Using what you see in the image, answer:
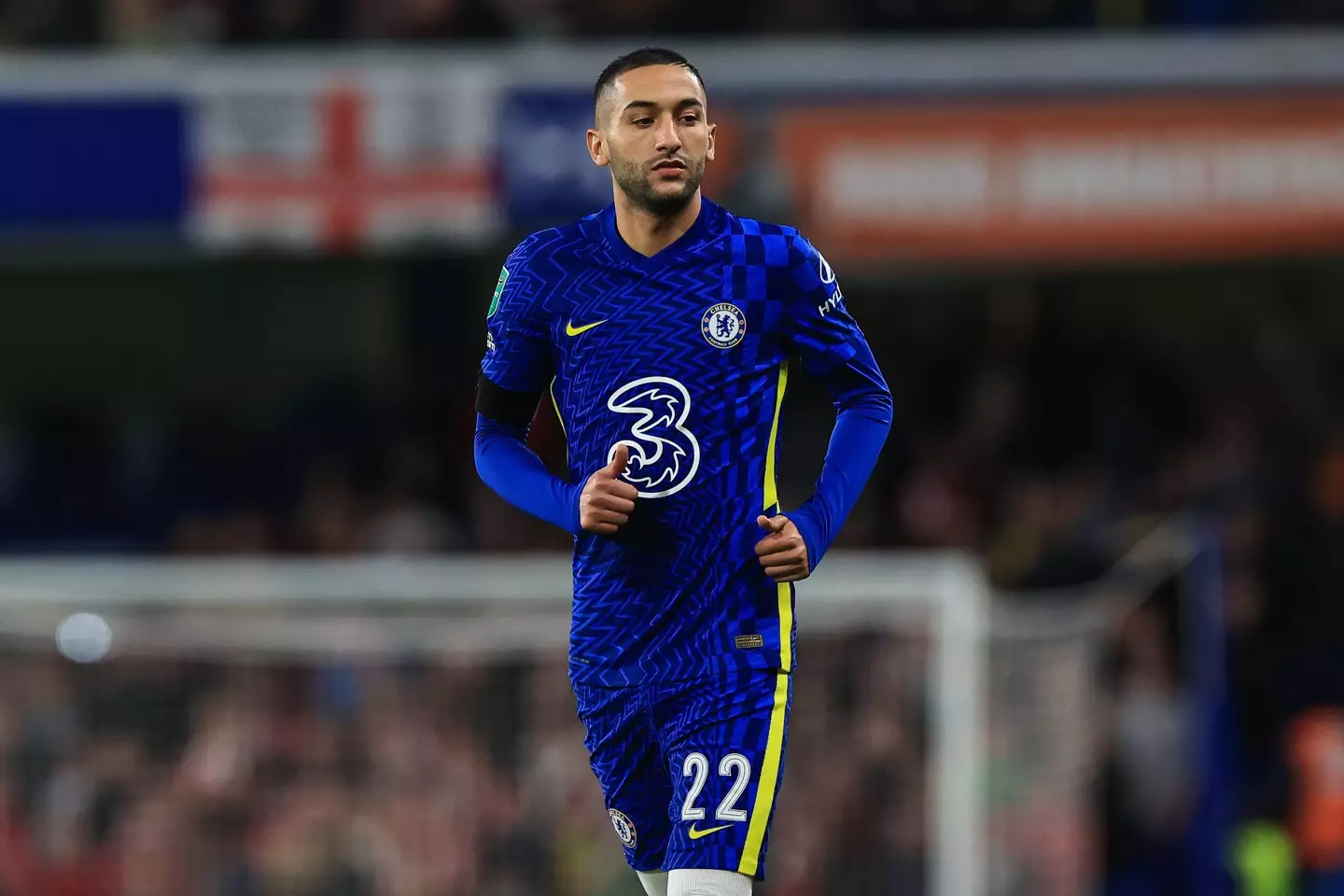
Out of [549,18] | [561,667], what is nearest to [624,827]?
[561,667]

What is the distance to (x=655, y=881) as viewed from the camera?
4738mm

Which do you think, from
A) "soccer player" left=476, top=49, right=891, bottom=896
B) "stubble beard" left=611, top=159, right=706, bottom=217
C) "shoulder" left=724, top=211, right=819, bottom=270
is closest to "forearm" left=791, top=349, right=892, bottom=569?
"soccer player" left=476, top=49, right=891, bottom=896

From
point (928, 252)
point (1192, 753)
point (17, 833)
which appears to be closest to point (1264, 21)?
point (928, 252)

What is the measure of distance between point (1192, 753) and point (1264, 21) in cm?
449

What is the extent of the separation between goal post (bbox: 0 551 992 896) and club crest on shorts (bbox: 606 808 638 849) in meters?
3.64

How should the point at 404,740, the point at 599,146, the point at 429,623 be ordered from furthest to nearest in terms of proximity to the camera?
1. the point at 429,623
2. the point at 404,740
3. the point at 599,146

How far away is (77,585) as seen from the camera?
8.45 meters

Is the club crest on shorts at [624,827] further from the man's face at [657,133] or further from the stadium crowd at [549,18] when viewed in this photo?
the stadium crowd at [549,18]

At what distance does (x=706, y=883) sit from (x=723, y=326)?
39.3 inches

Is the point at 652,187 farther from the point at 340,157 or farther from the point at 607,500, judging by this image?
the point at 340,157

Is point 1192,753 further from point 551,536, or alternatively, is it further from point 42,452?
point 42,452

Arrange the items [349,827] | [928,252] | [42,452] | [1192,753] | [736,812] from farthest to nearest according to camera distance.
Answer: [42,452]
[928,252]
[1192,753]
[349,827]
[736,812]

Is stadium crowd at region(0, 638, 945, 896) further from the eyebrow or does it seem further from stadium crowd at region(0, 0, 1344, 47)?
stadium crowd at region(0, 0, 1344, 47)

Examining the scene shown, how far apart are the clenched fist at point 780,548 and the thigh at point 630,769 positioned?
446 mm
